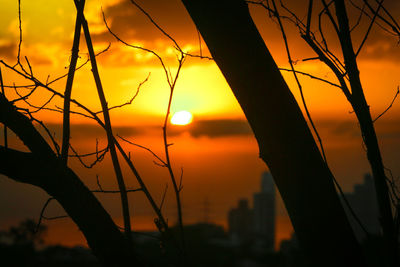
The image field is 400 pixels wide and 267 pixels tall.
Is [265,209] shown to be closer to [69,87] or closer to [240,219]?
[240,219]

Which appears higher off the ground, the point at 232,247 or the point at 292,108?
the point at 292,108

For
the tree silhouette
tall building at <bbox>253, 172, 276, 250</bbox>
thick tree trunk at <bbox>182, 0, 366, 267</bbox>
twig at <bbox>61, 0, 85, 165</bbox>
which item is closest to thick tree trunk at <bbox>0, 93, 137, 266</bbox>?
the tree silhouette

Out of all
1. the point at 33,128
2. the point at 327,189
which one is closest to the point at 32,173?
the point at 33,128

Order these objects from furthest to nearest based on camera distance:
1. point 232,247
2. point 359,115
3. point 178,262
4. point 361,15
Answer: point 232,247
point 361,15
point 178,262
point 359,115

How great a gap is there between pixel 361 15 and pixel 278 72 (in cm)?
81

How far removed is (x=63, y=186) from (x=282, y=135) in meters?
0.71

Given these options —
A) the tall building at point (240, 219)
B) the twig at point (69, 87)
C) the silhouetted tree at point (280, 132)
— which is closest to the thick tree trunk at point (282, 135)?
the silhouetted tree at point (280, 132)

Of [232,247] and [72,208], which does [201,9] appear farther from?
[232,247]

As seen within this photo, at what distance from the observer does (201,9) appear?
1.45 meters

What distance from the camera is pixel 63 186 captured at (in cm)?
141

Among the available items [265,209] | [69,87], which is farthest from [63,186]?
[265,209]

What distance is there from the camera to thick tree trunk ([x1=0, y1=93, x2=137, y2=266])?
1390 mm

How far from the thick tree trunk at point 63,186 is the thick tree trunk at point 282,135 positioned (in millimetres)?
539

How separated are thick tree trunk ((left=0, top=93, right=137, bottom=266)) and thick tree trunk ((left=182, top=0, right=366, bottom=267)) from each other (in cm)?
54
